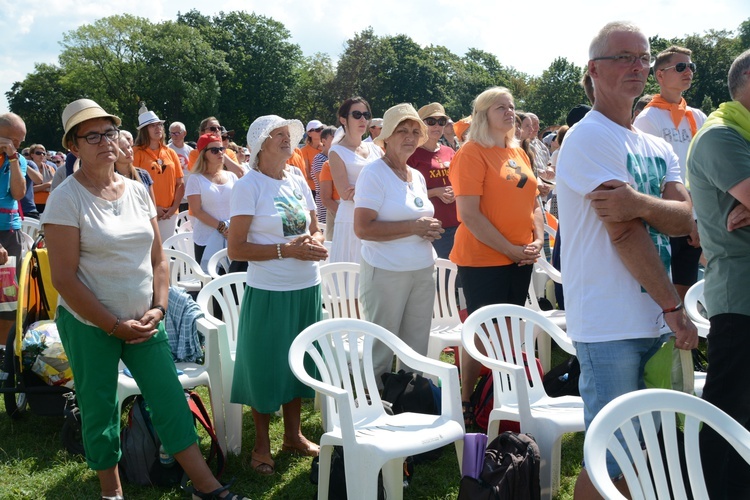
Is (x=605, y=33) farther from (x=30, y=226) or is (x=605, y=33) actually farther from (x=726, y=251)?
(x=30, y=226)

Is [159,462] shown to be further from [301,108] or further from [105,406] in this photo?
[301,108]

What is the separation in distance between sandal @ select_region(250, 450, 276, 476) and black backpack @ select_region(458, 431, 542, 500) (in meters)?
1.34

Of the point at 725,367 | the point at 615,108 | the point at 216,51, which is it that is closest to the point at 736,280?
the point at 725,367

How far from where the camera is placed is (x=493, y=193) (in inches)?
167

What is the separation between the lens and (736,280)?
253 centimetres

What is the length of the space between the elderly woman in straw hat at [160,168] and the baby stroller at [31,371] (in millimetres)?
3154

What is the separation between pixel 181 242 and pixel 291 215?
4003mm

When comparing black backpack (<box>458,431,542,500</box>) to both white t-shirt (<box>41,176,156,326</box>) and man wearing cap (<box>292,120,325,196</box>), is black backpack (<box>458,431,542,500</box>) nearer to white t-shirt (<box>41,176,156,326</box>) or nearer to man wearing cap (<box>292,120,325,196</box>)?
white t-shirt (<box>41,176,156,326</box>)

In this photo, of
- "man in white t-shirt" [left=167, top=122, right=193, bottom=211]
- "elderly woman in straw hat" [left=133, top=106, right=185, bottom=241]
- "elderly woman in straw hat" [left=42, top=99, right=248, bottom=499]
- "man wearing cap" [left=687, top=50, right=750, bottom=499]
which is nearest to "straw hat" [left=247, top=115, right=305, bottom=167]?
"elderly woman in straw hat" [left=42, top=99, right=248, bottom=499]

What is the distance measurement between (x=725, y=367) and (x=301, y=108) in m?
66.8

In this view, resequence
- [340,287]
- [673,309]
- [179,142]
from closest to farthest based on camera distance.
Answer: [673,309], [340,287], [179,142]

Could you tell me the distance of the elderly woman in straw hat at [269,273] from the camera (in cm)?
388

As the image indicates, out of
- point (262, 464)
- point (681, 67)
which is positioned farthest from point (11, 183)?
point (681, 67)

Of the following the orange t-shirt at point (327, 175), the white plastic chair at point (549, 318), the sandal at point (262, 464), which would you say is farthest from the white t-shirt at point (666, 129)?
the sandal at point (262, 464)
